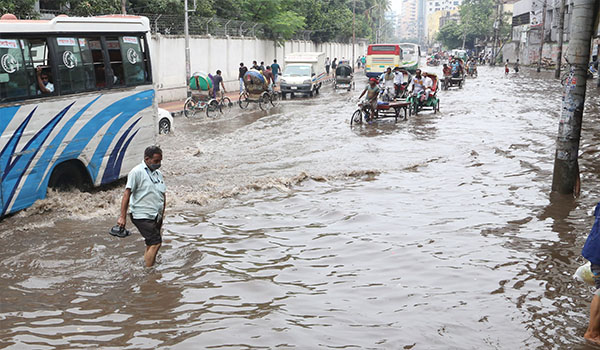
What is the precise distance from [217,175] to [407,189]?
159 inches

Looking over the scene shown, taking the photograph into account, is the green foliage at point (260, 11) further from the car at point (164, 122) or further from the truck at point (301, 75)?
the truck at point (301, 75)

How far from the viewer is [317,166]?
13.4m

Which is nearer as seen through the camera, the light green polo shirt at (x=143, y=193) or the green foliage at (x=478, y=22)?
the light green polo shirt at (x=143, y=193)

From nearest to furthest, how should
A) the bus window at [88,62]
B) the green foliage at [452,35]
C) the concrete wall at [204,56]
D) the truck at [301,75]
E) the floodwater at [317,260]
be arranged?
the floodwater at [317,260], the bus window at [88,62], the concrete wall at [204,56], the truck at [301,75], the green foliage at [452,35]

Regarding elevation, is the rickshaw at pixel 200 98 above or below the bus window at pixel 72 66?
below

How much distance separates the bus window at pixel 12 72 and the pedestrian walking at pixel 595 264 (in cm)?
757

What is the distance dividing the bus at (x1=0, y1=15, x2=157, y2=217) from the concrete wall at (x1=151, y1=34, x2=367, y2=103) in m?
10.8

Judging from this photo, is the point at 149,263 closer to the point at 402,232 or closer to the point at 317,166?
the point at 402,232

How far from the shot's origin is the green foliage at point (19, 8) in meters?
18.1

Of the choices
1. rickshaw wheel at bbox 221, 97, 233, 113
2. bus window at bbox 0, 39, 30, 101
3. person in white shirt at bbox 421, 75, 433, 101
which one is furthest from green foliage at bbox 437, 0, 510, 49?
bus window at bbox 0, 39, 30, 101

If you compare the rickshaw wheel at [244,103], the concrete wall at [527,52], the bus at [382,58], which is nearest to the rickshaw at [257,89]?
the rickshaw wheel at [244,103]

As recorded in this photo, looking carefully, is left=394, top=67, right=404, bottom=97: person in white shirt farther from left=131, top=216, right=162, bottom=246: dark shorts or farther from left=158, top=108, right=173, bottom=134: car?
left=131, top=216, right=162, bottom=246: dark shorts

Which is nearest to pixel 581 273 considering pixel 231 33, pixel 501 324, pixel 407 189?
pixel 501 324

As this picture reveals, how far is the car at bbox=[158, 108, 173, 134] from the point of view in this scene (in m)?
17.8
